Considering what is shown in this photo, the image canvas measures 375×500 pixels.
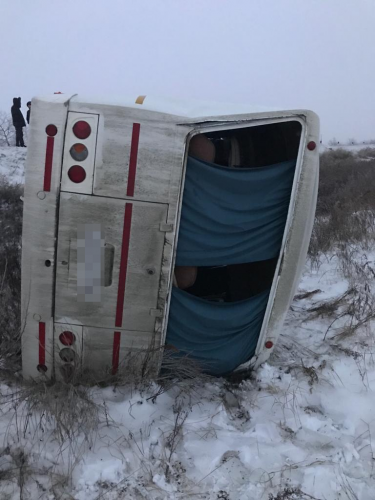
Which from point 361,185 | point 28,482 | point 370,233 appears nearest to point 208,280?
point 28,482

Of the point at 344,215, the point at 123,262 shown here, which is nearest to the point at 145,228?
the point at 123,262

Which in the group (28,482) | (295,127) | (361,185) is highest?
(295,127)

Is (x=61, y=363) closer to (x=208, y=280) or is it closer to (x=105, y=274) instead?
(x=105, y=274)

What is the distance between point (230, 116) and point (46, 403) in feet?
7.23

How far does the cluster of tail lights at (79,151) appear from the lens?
2502mm

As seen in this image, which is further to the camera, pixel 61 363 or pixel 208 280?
pixel 208 280

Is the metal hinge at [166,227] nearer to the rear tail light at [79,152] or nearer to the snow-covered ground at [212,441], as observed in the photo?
the rear tail light at [79,152]

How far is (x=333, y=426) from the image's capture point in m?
2.62

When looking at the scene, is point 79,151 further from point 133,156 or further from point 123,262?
point 123,262

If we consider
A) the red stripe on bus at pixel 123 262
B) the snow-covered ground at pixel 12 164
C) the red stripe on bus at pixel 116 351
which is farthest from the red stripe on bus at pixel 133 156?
the snow-covered ground at pixel 12 164

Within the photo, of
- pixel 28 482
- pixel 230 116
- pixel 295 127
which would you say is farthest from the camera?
pixel 295 127

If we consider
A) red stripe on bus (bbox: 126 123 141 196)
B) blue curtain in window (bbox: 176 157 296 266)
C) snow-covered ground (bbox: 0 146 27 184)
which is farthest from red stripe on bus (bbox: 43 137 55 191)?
snow-covered ground (bbox: 0 146 27 184)

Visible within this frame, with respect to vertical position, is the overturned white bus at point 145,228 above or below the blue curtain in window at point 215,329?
above

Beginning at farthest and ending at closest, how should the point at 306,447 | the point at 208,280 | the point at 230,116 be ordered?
1. the point at 208,280
2. the point at 230,116
3. the point at 306,447
